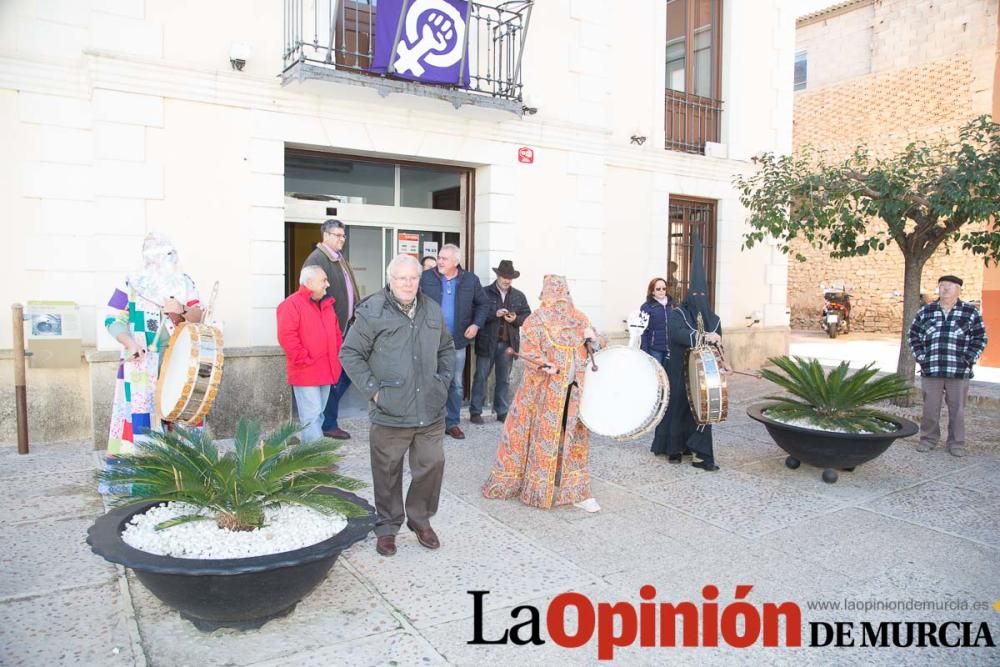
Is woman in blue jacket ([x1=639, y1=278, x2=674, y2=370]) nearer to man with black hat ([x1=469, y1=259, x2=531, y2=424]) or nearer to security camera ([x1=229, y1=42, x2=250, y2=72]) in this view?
man with black hat ([x1=469, y1=259, x2=531, y2=424])

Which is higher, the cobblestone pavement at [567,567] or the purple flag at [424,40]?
the purple flag at [424,40]

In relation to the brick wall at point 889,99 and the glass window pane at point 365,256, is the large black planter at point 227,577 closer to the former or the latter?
the glass window pane at point 365,256

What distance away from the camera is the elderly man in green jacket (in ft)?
14.0

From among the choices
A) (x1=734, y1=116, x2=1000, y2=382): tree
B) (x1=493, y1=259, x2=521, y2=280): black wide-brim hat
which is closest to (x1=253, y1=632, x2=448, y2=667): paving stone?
(x1=493, y1=259, x2=521, y2=280): black wide-brim hat

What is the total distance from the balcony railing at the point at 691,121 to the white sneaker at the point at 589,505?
732cm

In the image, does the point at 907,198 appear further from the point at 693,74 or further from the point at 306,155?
the point at 306,155

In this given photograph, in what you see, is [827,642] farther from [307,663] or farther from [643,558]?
[307,663]

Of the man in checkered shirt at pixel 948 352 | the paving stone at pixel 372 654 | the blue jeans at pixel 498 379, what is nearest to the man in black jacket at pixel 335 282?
the blue jeans at pixel 498 379

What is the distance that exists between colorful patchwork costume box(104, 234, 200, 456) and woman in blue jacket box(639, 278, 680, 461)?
4.17 m

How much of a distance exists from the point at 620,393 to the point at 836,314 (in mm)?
17154

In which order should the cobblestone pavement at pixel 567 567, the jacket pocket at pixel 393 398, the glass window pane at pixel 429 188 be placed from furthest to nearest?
the glass window pane at pixel 429 188, the jacket pocket at pixel 393 398, the cobblestone pavement at pixel 567 567

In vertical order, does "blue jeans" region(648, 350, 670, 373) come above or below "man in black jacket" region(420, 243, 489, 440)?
below

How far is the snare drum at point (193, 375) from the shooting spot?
183 inches

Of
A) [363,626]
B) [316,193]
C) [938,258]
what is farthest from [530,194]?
[938,258]
